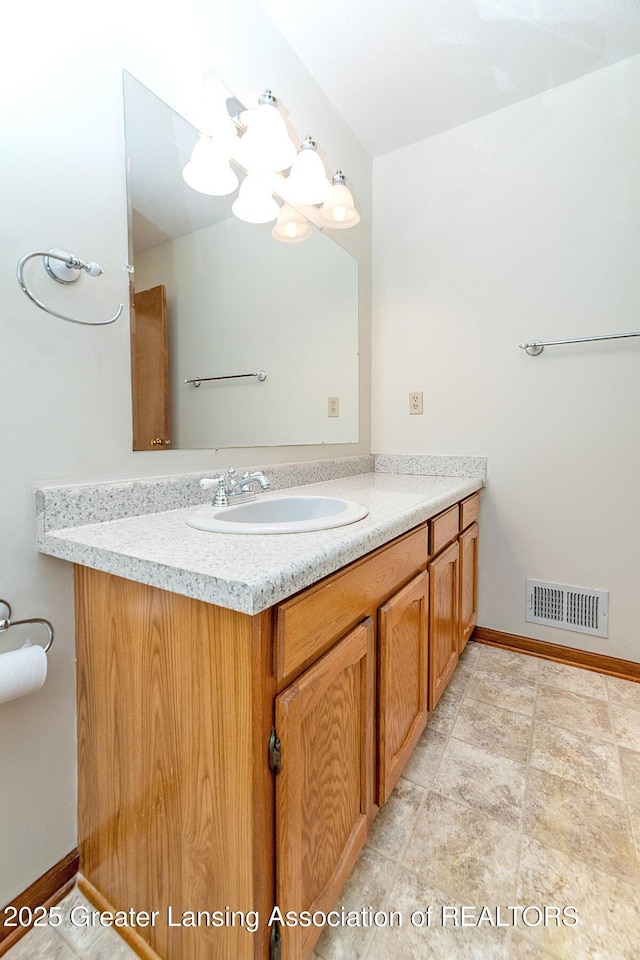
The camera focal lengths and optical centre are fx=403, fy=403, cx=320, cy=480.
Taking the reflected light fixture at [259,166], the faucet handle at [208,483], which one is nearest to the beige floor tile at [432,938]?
the faucet handle at [208,483]

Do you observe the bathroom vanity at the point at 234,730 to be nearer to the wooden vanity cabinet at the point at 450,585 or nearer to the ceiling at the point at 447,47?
the wooden vanity cabinet at the point at 450,585

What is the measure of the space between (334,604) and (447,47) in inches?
79.9

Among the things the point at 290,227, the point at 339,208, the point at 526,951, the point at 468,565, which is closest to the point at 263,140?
the point at 290,227

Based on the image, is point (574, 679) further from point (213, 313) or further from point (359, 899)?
point (213, 313)

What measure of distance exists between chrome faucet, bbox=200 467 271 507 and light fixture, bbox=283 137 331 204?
3.39ft

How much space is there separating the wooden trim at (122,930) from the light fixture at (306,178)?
2.00 metres

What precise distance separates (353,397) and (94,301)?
49.7 inches

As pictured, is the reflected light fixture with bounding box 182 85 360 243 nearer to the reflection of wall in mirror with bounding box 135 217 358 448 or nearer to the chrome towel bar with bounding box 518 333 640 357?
the reflection of wall in mirror with bounding box 135 217 358 448

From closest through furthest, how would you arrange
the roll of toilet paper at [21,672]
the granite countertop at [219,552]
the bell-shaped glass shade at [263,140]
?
the granite countertop at [219,552] → the roll of toilet paper at [21,672] → the bell-shaped glass shade at [263,140]

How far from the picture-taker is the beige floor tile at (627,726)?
1.26 m

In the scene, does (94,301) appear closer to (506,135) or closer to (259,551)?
(259,551)

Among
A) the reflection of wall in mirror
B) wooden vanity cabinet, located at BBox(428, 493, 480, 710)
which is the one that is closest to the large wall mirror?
the reflection of wall in mirror

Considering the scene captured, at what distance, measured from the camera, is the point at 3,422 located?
2.46 ft

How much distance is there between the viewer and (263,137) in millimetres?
1235
